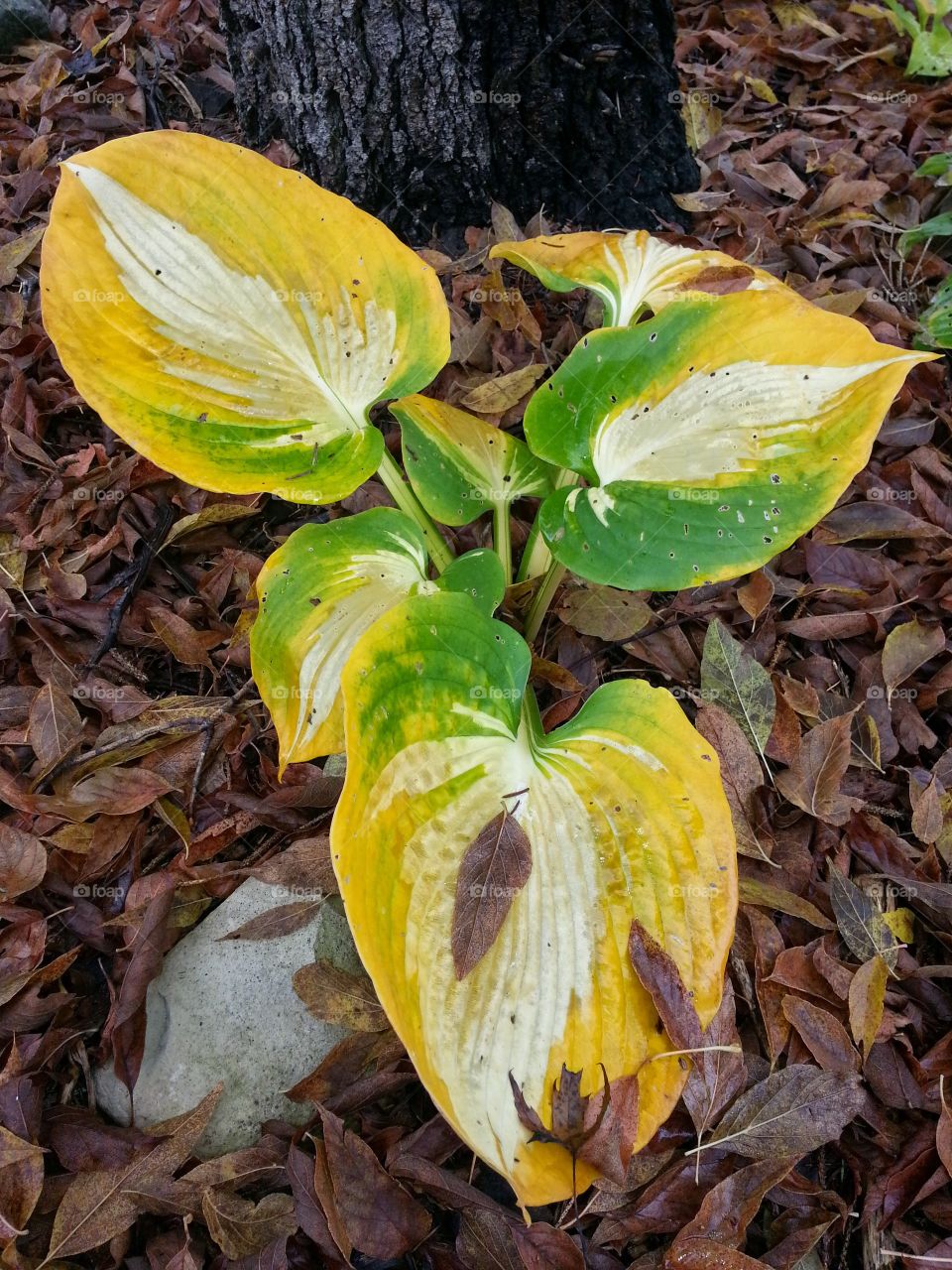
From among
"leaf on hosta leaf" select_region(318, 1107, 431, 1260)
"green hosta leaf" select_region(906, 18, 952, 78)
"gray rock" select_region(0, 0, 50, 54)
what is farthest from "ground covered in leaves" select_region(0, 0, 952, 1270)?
"green hosta leaf" select_region(906, 18, 952, 78)

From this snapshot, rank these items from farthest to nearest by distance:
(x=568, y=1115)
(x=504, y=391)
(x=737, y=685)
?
(x=504, y=391) → (x=737, y=685) → (x=568, y=1115)

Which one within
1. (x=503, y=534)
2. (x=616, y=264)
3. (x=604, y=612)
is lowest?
(x=604, y=612)

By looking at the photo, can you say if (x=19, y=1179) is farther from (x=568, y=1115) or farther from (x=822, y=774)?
(x=822, y=774)

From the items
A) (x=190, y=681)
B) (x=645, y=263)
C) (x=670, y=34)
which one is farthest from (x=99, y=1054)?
(x=670, y=34)

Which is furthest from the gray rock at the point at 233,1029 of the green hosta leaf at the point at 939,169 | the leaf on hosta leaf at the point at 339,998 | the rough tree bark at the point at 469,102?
the green hosta leaf at the point at 939,169

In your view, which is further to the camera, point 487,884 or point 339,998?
point 339,998

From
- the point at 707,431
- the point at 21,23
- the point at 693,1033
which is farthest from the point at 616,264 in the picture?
the point at 21,23

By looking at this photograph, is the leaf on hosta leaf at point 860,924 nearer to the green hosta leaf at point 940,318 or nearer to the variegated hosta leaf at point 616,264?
the variegated hosta leaf at point 616,264

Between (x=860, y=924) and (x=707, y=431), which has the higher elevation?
(x=707, y=431)
